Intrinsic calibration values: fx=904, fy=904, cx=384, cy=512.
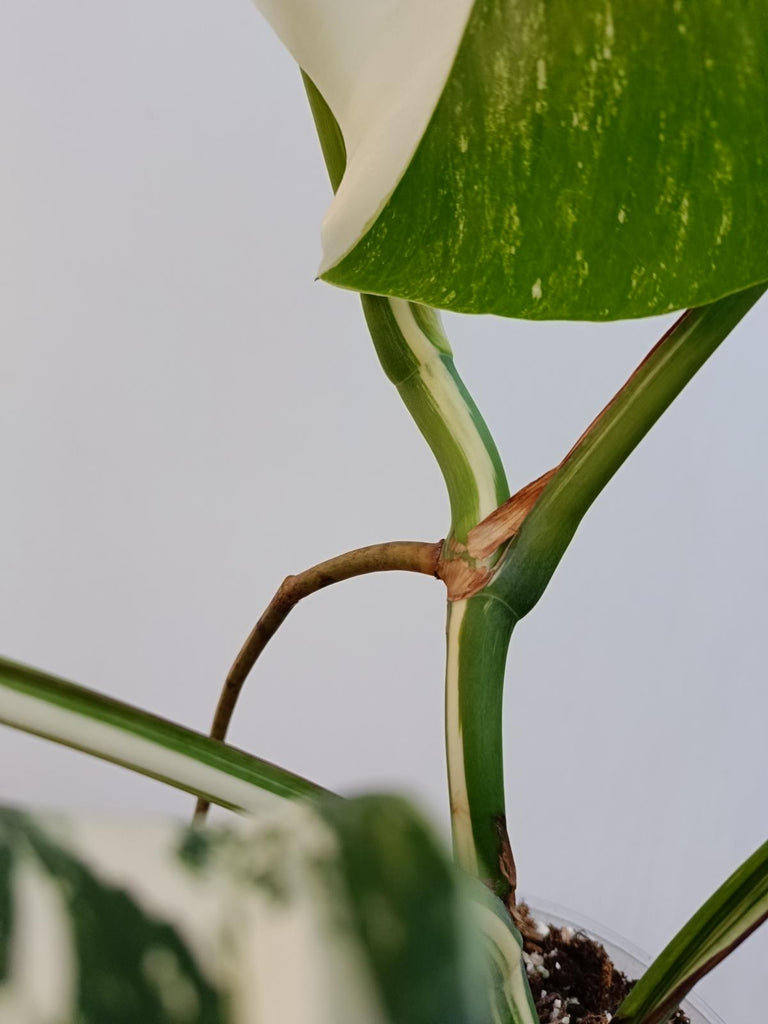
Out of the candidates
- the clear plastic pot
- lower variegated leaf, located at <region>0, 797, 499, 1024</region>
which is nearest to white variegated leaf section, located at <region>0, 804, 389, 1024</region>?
lower variegated leaf, located at <region>0, 797, 499, 1024</region>

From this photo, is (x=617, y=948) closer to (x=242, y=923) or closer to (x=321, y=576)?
(x=321, y=576)

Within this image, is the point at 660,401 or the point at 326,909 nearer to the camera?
the point at 326,909

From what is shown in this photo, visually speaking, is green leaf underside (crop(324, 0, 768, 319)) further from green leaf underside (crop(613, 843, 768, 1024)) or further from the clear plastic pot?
the clear plastic pot

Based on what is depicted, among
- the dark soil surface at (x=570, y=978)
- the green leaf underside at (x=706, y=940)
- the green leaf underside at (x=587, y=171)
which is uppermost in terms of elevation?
the green leaf underside at (x=587, y=171)

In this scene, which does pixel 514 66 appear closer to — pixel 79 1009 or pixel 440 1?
pixel 440 1

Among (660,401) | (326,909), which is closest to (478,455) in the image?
(660,401)

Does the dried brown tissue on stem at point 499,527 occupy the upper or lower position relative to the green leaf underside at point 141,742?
upper

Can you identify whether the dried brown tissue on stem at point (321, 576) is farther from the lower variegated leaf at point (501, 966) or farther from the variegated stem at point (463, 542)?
the lower variegated leaf at point (501, 966)

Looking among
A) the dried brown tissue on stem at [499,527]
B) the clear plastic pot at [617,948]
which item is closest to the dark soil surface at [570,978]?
the clear plastic pot at [617,948]
